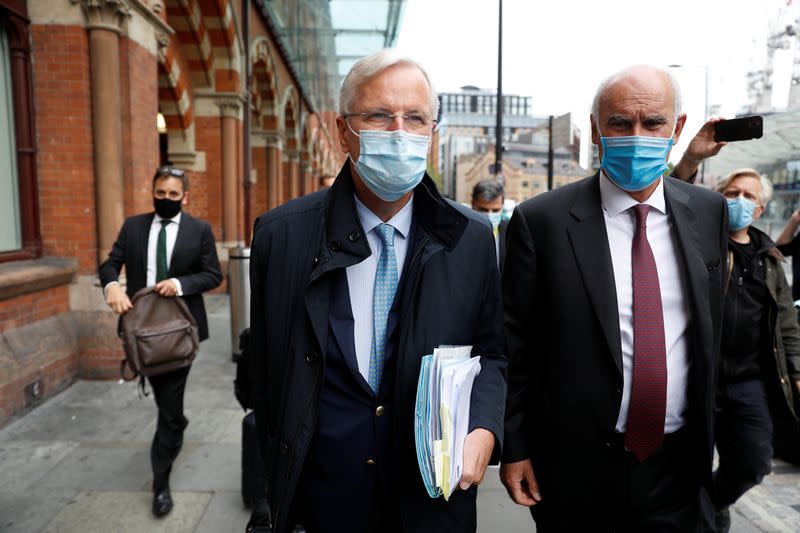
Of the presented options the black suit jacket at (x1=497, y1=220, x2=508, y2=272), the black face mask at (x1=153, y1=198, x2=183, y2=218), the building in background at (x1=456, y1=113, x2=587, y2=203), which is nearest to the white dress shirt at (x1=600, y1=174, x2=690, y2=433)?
the black suit jacket at (x1=497, y1=220, x2=508, y2=272)

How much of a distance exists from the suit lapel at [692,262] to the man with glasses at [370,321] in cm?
64

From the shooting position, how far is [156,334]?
326 centimetres

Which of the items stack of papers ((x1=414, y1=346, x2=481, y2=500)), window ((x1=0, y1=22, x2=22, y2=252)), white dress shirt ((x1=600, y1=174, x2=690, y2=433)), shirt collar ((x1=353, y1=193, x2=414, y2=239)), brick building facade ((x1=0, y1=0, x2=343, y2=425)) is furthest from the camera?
window ((x1=0, y1=22, x2=22, y2=252))

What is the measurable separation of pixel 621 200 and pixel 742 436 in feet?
5.49

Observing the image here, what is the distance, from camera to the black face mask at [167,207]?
11.6 ft

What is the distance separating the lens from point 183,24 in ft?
33.3

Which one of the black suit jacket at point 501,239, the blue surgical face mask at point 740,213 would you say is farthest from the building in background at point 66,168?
the blue surgical face mask at point 740,213

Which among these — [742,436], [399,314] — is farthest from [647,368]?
[742,436]

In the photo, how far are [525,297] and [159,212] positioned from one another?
102 inches

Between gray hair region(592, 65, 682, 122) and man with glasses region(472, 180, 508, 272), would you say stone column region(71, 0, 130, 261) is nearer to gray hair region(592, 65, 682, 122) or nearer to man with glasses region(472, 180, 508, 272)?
man with glasses region(472, 180, 508, 272)

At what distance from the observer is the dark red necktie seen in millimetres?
1824

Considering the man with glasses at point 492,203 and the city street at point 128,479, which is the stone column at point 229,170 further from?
the man with glasses at point 492,203

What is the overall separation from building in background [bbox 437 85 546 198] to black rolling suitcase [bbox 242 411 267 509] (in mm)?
94379

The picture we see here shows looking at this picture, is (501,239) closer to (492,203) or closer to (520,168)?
(492,203)
